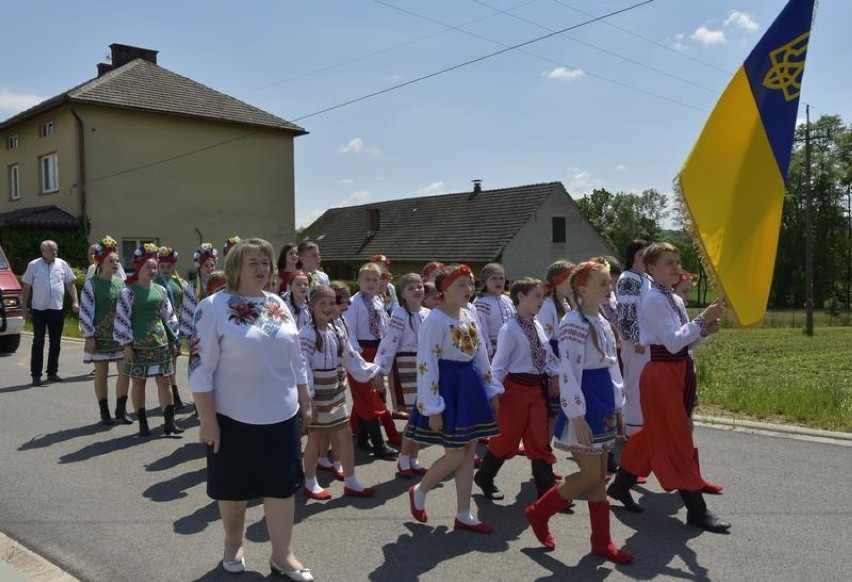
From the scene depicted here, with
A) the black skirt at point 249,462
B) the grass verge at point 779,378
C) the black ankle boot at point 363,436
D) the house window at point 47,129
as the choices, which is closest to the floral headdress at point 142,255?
the black ankle boot at point 363,436

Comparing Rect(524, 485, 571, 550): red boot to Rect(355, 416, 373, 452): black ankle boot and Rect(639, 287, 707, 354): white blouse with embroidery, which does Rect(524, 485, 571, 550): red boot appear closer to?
Rect(639, 287, 707, 354): white blouse with embroidery

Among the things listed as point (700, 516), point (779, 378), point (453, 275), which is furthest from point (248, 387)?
point (779, 378)

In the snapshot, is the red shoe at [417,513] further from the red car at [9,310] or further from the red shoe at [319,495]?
the red car at [9,310]

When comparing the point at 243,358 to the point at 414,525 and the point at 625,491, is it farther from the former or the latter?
the point at 625,491

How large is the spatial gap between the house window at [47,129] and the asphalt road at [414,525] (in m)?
23.6

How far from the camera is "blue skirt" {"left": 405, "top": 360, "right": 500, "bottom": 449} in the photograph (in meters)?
4.90

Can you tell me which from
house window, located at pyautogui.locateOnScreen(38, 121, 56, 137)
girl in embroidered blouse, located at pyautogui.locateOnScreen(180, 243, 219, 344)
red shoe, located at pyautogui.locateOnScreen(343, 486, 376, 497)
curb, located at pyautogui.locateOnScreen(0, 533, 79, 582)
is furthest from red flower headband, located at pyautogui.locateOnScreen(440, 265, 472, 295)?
house window, located at pyautogui.locateOnScreen(38, 121, 56, 137)

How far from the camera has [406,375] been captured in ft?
22.6

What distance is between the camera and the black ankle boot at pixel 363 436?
714 cm

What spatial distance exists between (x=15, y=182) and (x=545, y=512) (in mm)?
32135

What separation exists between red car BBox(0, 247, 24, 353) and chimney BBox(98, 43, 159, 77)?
18746 mm

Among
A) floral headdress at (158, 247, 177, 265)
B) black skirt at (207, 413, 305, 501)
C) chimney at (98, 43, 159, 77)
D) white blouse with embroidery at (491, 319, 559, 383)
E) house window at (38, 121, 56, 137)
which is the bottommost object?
black skirt at (207, 413, 305, 501)

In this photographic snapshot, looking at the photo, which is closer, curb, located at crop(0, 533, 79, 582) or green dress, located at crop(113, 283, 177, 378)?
curb, located at crop(0, 533, 79, 582)

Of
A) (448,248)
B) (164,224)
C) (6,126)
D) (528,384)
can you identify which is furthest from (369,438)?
(448,248)
